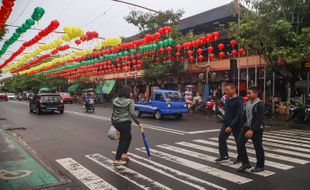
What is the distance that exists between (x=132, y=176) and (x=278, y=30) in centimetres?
1229

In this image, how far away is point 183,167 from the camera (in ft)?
20.8

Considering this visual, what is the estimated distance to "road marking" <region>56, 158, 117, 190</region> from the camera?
16.9 feet

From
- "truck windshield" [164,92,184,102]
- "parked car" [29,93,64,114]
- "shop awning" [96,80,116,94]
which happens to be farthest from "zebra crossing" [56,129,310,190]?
"shop awning" [96,80,116,94]

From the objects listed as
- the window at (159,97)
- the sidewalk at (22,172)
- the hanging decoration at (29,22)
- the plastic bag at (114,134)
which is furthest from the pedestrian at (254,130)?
the window at (159,97)

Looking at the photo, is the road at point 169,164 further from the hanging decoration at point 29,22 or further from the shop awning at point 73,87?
the shop awning at point 73,87

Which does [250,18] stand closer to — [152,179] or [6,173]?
[152,179]

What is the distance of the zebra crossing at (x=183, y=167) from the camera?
5.31 m

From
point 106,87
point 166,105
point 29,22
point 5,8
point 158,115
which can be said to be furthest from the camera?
point 106,87

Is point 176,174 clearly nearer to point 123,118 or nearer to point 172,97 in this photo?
point 123,118

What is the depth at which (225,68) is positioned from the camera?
2441 cm

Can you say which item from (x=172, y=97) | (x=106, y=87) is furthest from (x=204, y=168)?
(x=106, y=87)

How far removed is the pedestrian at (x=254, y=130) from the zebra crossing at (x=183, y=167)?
22 centimetres

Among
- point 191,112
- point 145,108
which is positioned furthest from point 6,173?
point 191,112

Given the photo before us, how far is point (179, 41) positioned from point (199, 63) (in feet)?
15.7
